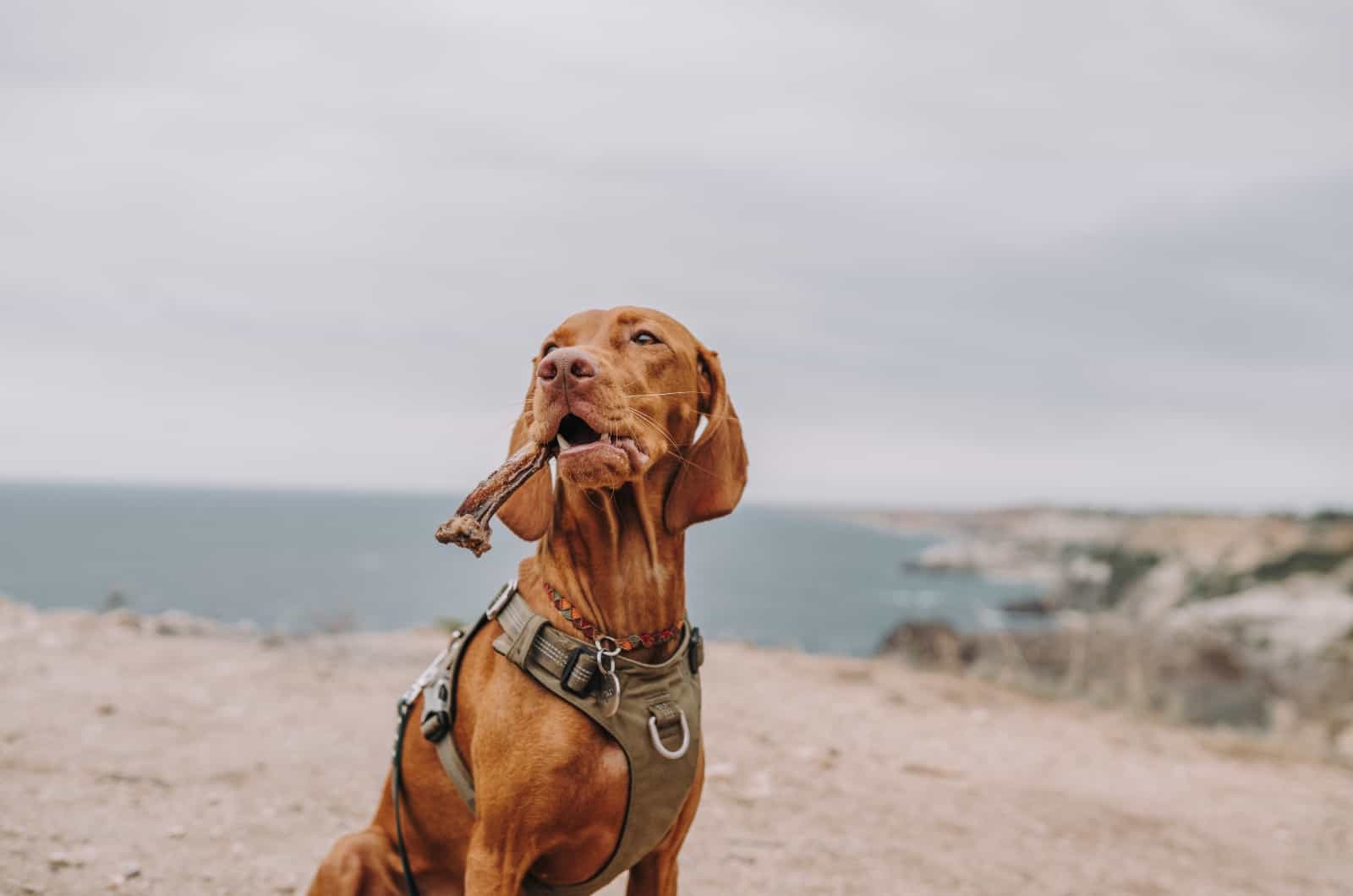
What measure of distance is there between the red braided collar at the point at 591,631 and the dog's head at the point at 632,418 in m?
0.18

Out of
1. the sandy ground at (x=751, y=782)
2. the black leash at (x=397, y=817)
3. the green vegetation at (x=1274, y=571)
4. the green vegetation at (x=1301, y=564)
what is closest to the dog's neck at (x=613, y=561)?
the black leash at (x=397, y=817)

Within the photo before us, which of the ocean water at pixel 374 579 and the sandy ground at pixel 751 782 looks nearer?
the sandy ground at pixel 751 782

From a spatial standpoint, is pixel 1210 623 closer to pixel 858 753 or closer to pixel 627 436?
pixel 858 753

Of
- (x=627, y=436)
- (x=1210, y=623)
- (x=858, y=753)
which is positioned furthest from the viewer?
(x=1210, y=623)

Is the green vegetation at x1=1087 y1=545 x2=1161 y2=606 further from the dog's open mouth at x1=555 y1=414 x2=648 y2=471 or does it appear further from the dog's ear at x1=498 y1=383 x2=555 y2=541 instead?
the dog's open mouth at x1=555 y1=414 x2=648 y2=471

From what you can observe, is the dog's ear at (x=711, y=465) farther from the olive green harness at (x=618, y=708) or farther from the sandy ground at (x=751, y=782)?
the sandy ground at (x=751, y=782)

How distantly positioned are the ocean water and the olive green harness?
26.9 feet

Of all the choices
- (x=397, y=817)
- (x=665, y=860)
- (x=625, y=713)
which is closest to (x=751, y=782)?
(x=665, y=860)

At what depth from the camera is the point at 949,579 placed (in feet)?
264

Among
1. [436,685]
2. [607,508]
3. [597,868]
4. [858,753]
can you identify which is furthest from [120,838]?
[858,753]

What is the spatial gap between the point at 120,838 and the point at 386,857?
2.29 metres

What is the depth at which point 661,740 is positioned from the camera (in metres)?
2.59

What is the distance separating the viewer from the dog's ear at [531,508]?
2619 mm

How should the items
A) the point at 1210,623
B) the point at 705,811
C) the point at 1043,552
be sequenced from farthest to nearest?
1. the point at 1043,552
2. the point at 1210,623
3. the point at 705,811
